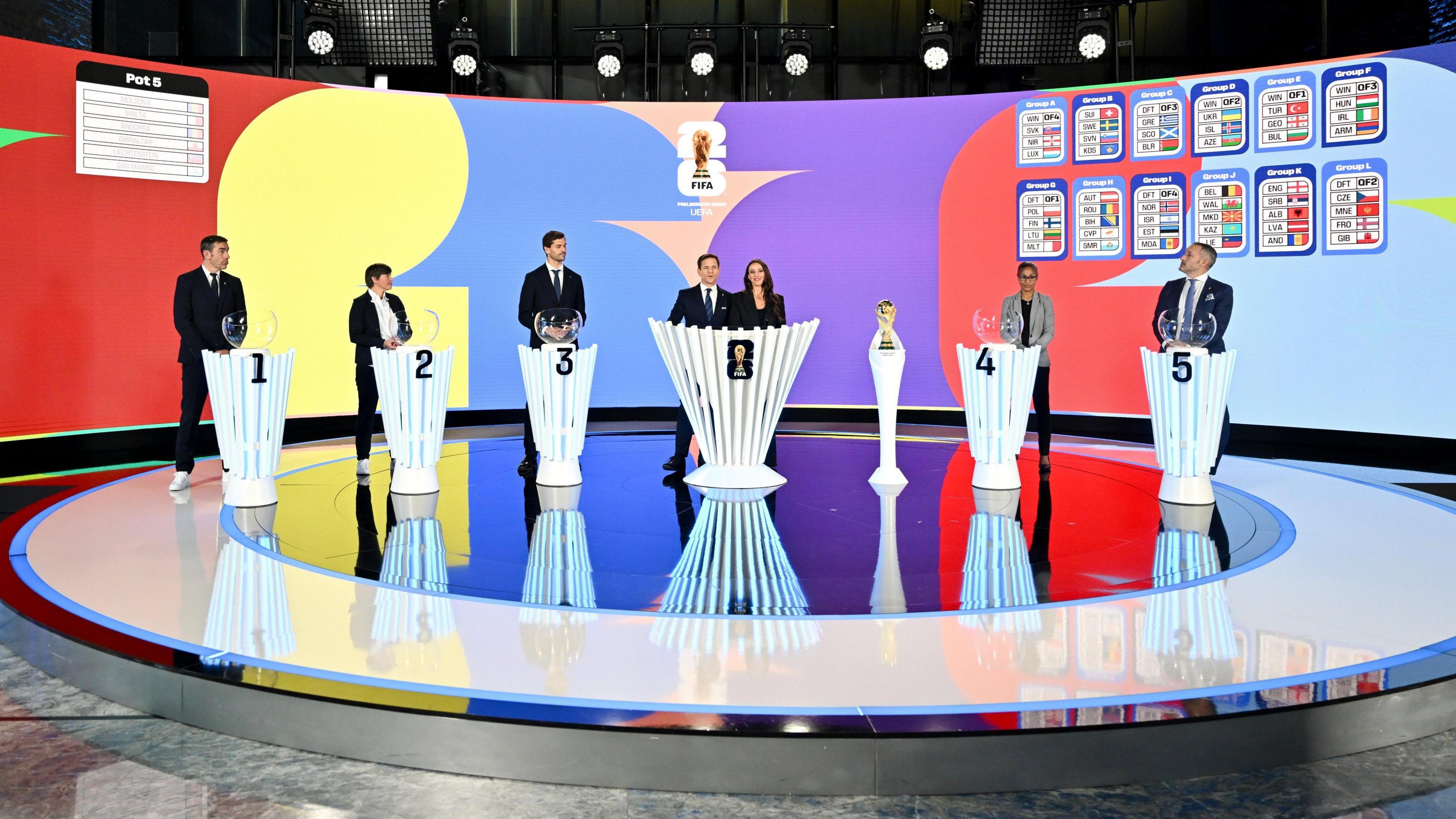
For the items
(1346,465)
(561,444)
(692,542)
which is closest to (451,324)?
(561,444)

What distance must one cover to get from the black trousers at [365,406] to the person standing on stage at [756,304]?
6.81ft

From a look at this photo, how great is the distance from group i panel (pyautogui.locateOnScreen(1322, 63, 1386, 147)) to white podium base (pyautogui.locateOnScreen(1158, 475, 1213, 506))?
3.85 m

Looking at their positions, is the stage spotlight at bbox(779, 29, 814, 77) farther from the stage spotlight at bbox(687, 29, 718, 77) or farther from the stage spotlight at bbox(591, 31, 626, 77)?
the stage spotlight at bbox(591, 31, 626, 77)

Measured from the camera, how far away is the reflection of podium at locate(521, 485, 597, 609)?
3387 millimetres

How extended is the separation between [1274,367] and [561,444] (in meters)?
5.49

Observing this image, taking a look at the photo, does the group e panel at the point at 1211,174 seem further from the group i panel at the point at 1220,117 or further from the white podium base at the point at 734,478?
the white podium base at the point at 734,478

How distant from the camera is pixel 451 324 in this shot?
350 inches

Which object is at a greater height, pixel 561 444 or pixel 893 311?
pixel 893 311

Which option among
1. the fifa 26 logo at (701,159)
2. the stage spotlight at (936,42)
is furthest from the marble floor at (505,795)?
the stage spotlight at (936,42)

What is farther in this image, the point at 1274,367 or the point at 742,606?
the point at 1274,367

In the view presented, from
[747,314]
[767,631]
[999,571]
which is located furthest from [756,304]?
[767,631]

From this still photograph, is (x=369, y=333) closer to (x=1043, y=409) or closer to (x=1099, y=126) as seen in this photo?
(x=1043, y=409)

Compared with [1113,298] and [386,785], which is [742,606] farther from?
[1113,298]

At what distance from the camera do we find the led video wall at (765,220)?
7219 millimetres
